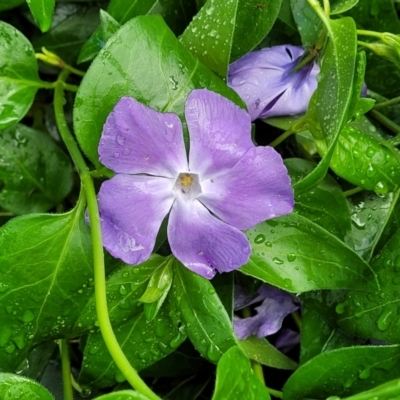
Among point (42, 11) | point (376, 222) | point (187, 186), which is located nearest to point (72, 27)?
point (42, 11)

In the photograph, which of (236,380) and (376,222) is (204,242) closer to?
(236,380)

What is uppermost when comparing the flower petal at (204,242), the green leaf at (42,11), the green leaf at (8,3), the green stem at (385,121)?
the green leaf at (42,11)

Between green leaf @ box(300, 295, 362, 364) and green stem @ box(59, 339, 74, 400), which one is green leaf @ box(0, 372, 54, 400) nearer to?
green stem @ box(59, 339, 74, 400)

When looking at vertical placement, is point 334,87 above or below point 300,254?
above

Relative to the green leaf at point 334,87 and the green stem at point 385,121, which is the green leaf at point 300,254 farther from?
the green stem at point 385,121

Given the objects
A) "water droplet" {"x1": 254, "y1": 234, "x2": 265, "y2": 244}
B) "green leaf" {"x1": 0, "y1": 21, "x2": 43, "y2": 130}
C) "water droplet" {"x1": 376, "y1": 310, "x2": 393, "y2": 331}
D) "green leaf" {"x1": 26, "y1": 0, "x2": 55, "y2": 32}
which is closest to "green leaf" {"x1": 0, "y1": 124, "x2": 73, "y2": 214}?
"green leaf" {"x1": 0, "y1": 21, "x2": 43, "y2": 130}

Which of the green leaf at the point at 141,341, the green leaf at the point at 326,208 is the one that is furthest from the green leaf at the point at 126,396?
the green leaf at the point at 326,208
